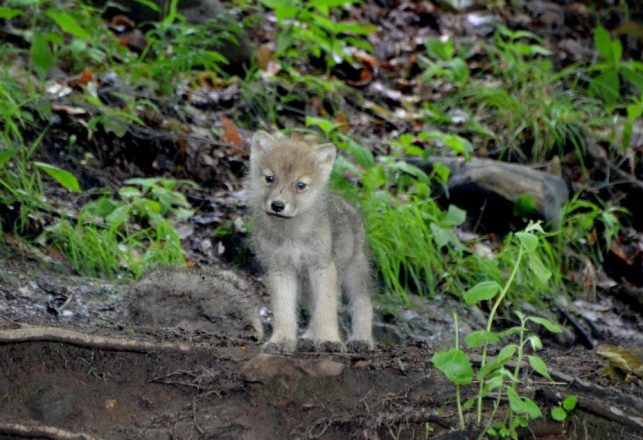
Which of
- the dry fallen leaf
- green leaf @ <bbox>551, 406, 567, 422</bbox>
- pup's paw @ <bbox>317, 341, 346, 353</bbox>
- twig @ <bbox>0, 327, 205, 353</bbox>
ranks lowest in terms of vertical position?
pup's paw @ <bbox>317, 341, 346, 353</bbox>

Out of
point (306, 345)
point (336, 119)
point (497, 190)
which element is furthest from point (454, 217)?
point (306, 345)

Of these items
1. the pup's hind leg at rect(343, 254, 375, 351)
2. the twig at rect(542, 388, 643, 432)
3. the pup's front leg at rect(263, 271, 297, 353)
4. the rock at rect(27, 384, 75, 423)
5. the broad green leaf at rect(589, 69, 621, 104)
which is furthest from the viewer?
the broad green leaf at rect(589, 69, 621, 104)

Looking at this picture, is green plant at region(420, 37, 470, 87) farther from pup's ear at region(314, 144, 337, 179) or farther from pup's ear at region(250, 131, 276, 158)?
pup's ear at region(250, 131, 276, 158)

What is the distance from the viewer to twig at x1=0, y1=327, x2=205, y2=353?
4332 mm

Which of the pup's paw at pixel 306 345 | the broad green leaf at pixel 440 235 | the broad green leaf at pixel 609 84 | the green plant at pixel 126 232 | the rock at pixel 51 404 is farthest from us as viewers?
the broad green leaf at pixel 609 84

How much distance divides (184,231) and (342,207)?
2163 mm

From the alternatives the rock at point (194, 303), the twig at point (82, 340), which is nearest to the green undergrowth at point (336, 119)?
the rock at point (194, 303)

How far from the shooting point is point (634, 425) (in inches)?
160

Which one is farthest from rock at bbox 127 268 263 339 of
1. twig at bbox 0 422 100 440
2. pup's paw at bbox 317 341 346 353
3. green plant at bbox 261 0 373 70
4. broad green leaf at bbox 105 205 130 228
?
green plant at bbox 261 0 373 70

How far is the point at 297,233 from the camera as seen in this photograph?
538 centimetres

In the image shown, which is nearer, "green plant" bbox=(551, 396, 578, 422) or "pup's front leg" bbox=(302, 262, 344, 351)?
"green plant" bbox=(551, 396, 578, 422)

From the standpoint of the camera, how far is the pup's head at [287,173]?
526 cm

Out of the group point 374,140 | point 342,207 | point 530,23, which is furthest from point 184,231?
point 530,23

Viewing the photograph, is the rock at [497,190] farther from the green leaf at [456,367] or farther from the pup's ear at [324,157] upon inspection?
the green leaf at [456,367]
